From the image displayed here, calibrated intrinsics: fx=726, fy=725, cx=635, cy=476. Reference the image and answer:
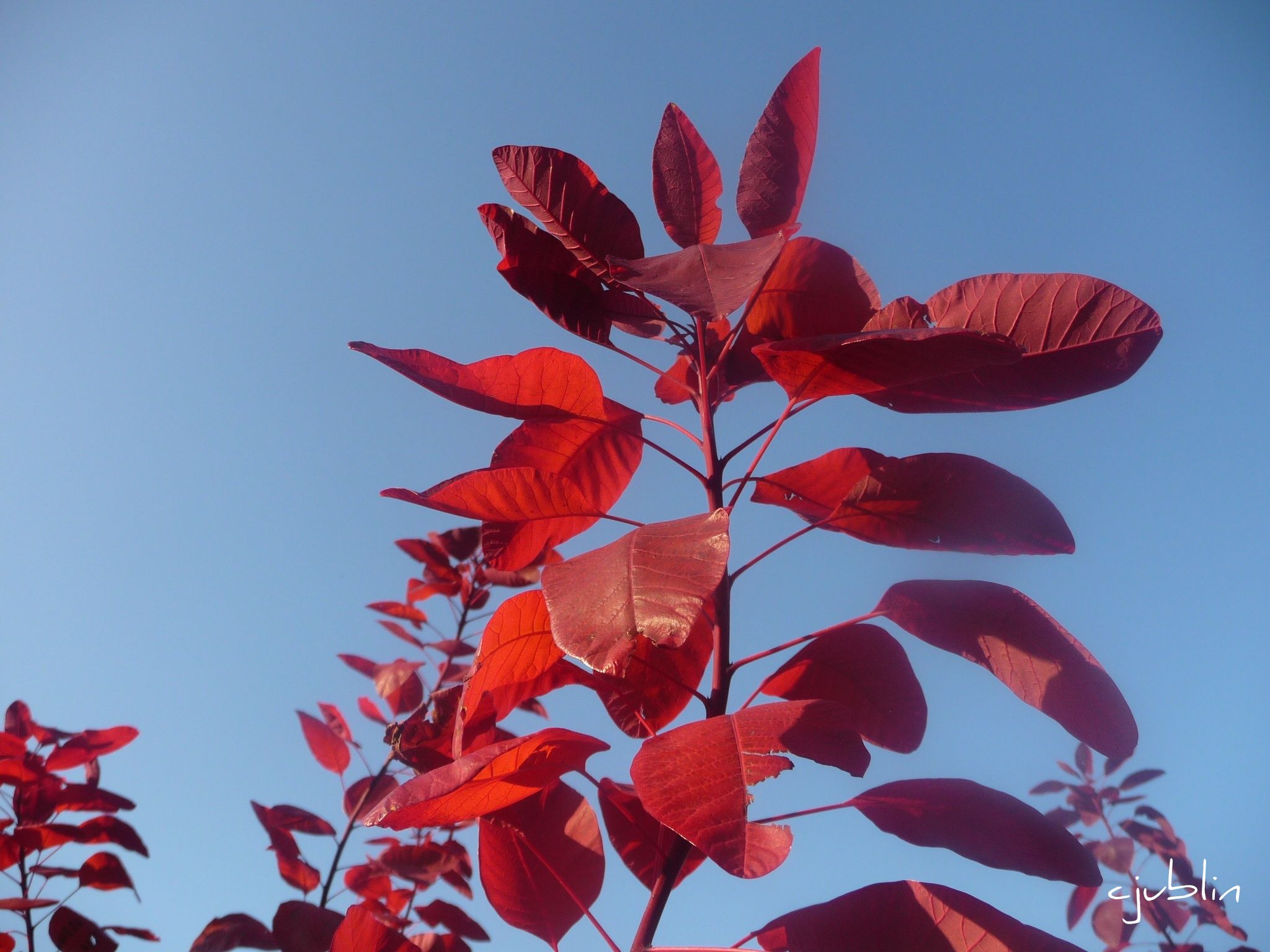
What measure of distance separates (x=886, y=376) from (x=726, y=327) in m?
0.36

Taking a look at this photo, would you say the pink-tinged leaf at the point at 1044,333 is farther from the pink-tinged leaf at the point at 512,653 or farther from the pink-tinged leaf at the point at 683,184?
the pink-tinged leaf at the point at 512,653

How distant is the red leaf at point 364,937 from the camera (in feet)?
2.92

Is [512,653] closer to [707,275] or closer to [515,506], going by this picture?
[515,506]

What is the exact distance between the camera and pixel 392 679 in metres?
1.87

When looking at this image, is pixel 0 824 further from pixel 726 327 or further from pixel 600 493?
pixel 726 327

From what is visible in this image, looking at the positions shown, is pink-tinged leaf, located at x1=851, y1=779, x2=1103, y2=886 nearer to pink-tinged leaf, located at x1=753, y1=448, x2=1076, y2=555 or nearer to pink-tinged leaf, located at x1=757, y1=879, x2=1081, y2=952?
pink-tinged leaf, located at x1=757, y1=879, x2=1081, y2=952

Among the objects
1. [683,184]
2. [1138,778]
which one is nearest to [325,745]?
[683,184]

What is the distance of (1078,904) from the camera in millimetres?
2389

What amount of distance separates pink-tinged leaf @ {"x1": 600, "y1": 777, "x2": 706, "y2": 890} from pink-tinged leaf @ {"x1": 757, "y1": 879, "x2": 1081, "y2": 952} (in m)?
0.17

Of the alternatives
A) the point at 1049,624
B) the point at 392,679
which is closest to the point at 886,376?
the point at 1049,624

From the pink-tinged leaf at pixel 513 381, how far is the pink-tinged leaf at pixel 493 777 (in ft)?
1.27

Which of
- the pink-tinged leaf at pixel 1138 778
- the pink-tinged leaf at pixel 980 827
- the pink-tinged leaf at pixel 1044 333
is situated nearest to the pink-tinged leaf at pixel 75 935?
the pink-tinged leaf at pixel 980 827

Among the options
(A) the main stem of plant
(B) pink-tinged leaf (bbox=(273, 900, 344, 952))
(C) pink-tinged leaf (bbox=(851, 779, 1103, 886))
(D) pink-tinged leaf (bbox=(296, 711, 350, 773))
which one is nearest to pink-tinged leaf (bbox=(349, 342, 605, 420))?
(A) the main stem of plant

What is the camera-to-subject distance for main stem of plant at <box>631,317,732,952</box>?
78 centimetres
